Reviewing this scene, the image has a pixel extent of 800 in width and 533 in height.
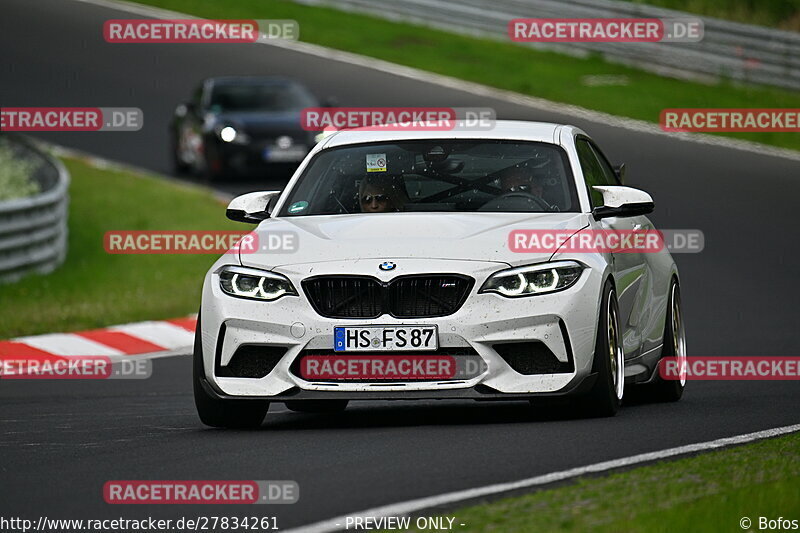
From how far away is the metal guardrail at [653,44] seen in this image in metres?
30.8

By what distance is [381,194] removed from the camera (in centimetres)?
1020

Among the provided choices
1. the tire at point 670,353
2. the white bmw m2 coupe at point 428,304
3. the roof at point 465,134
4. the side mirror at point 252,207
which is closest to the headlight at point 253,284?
the white bmw m2 coupe at point 428,304

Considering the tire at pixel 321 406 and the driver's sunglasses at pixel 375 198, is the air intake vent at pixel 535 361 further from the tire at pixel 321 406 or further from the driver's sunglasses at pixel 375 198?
the tire at pixel 321 406

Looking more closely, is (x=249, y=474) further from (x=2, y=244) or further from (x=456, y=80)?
(x=456, y=80)

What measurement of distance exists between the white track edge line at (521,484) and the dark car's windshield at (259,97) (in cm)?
1881

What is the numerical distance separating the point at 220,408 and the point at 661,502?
11.3ft

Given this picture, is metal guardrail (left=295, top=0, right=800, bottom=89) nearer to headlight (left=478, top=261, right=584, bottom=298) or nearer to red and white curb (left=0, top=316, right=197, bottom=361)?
red and white curb (left=0, top=316, right=197, bottom=361)

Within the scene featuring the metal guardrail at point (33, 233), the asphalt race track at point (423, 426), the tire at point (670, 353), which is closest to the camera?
the asphalt race track at point (423, 426)

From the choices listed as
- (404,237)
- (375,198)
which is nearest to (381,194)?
(375,198)

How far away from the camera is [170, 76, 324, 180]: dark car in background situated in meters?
26.0

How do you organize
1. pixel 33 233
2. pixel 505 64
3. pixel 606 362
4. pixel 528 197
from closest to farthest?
1. pixel 606 362
2. pixel 528 197
3. pixel 33 233
4. pixel 505 64

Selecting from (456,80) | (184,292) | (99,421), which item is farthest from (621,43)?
(99,421)

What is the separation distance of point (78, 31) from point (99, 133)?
22.5ft

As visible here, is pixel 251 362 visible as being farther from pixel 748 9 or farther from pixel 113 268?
pixel 748 9
